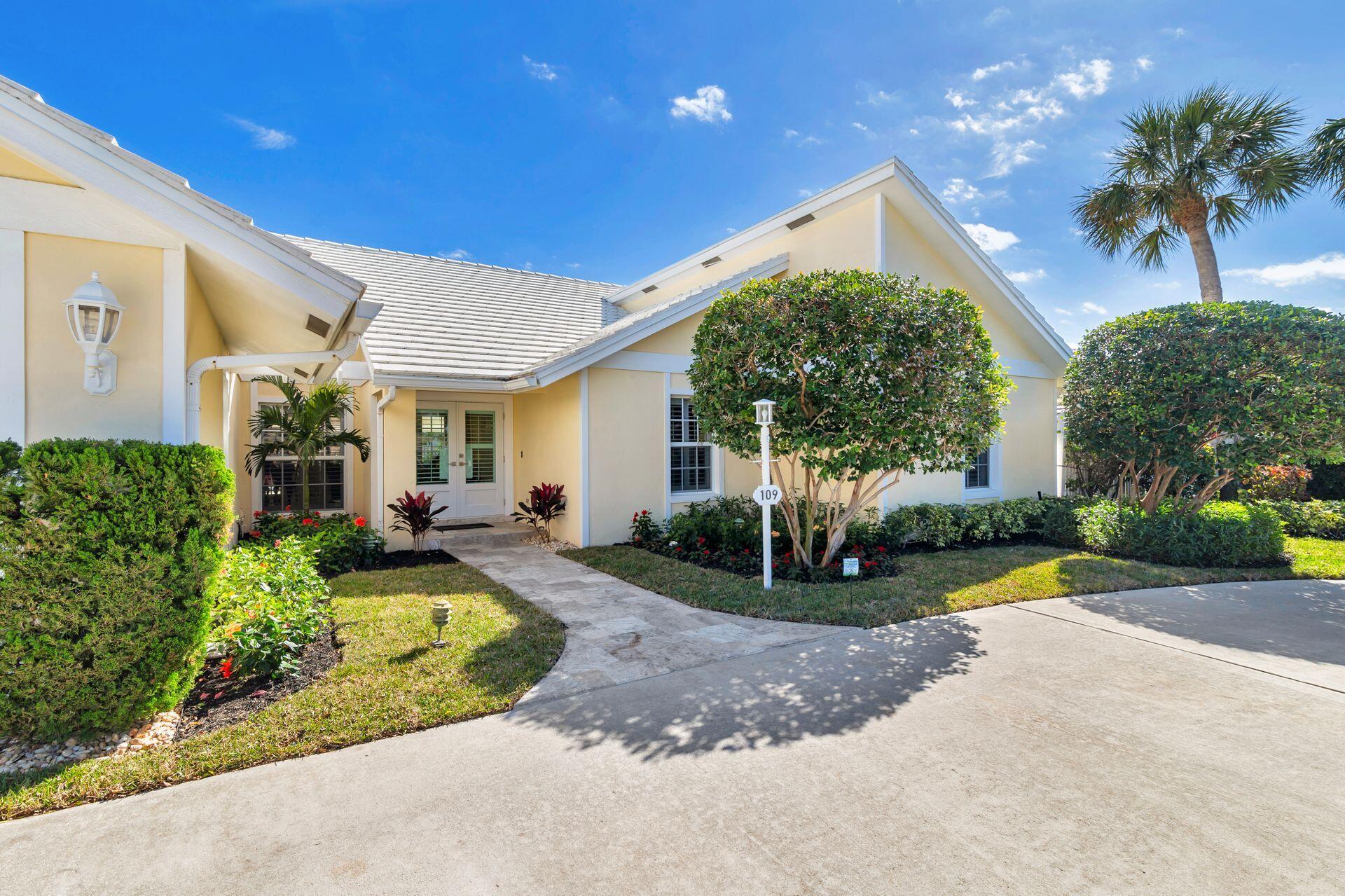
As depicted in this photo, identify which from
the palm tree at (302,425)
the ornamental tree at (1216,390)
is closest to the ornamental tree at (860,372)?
the ornamental tree at (1216,390)

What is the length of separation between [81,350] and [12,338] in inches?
13.0

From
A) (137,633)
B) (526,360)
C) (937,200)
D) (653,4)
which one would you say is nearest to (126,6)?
(526,360)

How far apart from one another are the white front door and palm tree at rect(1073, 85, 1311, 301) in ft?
46.5

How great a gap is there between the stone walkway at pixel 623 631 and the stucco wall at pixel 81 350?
356 cm

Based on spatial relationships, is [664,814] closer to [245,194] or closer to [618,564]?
[618,564]

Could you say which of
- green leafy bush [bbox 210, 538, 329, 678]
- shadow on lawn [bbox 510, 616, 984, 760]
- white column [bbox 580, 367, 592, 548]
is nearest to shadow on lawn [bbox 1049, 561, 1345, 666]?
shadow on lawn [bbox 510, 616, 984, 760]

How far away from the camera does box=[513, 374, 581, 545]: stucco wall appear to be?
31.4 ft

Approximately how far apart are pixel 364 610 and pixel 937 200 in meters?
10.4

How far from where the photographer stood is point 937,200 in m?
9.89

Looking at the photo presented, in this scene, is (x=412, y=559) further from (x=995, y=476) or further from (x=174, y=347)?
(x=995, y=476)

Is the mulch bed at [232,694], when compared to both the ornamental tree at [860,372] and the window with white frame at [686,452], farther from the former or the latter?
the window with white frame at [686,452]

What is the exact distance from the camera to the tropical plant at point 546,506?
9.94 meters

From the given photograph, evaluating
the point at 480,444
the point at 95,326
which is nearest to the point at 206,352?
the point at 95,326

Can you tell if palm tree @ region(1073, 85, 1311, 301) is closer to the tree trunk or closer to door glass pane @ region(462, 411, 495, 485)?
the tree trunk
